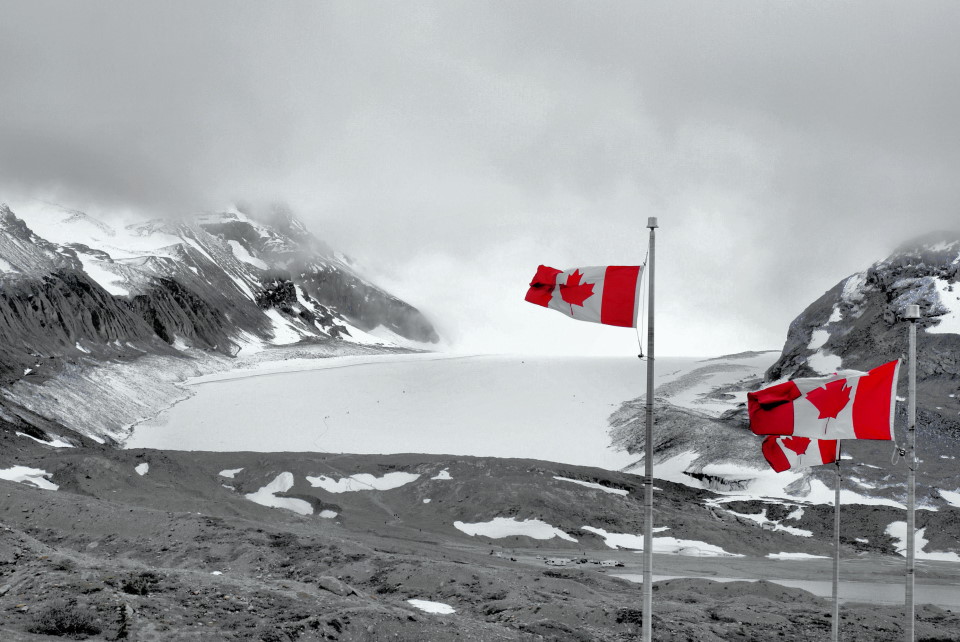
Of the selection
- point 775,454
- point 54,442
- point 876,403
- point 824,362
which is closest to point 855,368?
point 824,362

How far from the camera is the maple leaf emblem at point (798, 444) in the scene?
1856cm

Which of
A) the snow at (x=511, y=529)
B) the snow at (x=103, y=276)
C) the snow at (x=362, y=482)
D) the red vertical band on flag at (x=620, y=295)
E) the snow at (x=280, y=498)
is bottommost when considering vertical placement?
the snow at (x=511, y=529)

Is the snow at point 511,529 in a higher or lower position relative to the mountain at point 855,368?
lower

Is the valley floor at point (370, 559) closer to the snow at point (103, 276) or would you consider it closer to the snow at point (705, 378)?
the snow at point (705, 378)

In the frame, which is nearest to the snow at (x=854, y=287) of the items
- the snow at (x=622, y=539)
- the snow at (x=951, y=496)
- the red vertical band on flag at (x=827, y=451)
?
the snow at (x=951, y=496)

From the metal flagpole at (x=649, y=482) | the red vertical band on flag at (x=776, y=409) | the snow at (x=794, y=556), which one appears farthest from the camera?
the snow at (x=794, y=556)

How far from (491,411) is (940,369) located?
1760 inches

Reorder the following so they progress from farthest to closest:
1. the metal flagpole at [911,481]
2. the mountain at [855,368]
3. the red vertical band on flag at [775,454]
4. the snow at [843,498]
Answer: the mountain at [855,368]
the snow at [843,498]
the red vertical band on flag at [775,454]
the metal flagpole at [911,481]

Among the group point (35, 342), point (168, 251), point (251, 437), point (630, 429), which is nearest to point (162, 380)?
point (35, 342)

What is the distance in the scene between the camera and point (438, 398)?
96625 millimetres

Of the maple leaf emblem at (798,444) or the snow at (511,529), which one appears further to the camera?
the snow at (511,529)

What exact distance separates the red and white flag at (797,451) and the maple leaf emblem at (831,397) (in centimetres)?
154

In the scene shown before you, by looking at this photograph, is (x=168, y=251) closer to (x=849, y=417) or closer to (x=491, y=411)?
(x=491, y=411)

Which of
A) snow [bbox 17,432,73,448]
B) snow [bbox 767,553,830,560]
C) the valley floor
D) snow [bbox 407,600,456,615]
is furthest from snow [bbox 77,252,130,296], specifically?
snow [bbox 407,600,456,615]
